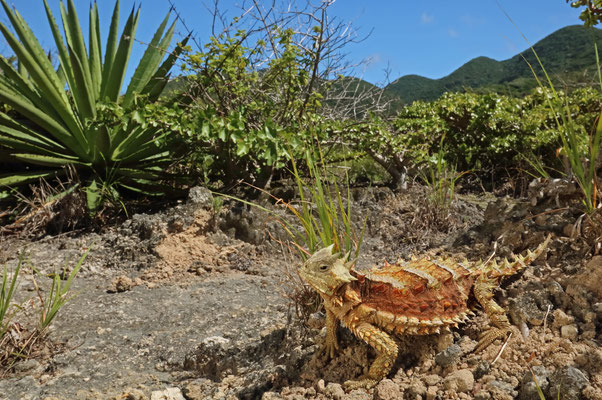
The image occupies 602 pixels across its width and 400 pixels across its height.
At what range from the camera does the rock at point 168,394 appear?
7.86 ft

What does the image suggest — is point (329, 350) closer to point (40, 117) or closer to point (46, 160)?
point (46, 160)

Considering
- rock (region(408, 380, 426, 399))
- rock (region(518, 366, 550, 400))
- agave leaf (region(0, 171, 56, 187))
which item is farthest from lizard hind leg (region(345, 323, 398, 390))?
agave leaf (region(0, 171, 56, 187))

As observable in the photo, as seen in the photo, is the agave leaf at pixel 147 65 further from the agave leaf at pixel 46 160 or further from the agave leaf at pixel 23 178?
the agave leaf at pixel 23 178

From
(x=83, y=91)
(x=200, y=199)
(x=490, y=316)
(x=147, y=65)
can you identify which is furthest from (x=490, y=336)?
(x=147, y=65)

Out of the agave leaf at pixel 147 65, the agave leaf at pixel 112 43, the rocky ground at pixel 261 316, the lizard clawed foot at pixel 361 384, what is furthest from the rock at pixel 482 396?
the agave leaf at pixel 112 43

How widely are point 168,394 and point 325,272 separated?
3.63 ft

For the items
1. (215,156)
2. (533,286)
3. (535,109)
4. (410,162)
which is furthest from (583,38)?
(533,286)

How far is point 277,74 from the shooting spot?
6055mm

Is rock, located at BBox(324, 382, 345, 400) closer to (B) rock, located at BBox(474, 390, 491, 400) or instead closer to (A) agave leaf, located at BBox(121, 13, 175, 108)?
(B) rock, located at BBox(474, 390, 491, 400)

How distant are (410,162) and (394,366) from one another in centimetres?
495

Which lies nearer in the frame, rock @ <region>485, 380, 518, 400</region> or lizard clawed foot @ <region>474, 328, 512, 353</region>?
rock @ <region>485, 380, 518, 400</region>

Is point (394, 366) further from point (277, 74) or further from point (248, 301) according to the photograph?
point (277, 74)

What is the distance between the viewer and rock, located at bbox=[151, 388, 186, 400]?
2.39 m

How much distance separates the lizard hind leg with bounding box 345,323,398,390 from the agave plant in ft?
13.9
